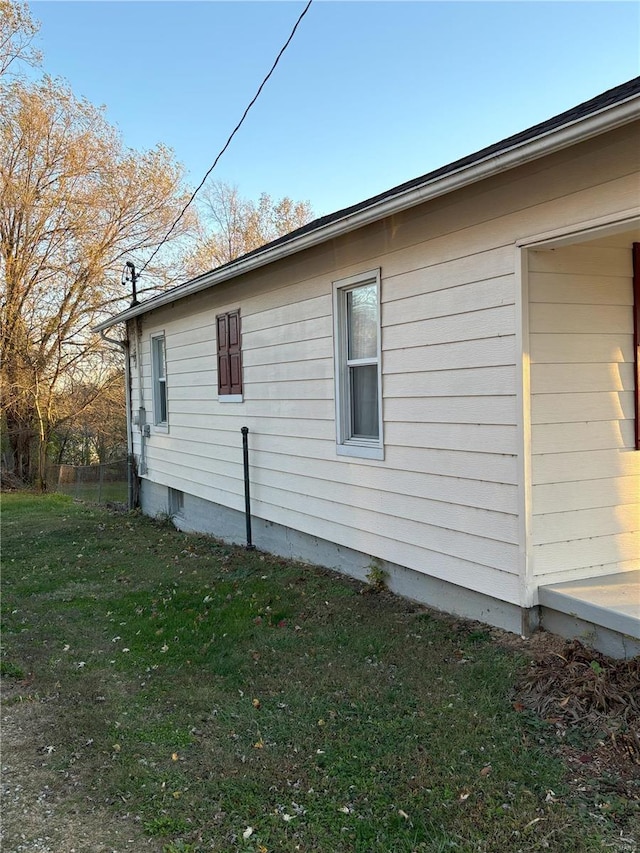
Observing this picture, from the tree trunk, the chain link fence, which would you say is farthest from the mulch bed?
the tree trunk

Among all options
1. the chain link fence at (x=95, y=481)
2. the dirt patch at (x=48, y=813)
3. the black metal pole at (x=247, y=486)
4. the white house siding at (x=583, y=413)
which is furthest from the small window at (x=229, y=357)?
the chain link fence at (x=95, y=481)

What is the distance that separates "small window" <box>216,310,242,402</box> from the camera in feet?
A: 26.7

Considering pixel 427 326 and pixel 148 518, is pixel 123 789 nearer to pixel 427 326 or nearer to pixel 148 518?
pixel 427 326

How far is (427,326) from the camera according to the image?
4.86m

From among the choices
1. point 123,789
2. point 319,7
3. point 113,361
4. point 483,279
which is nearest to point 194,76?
point 319,7

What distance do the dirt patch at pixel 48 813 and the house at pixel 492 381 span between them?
254 centimetres

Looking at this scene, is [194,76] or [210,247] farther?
[210,247]

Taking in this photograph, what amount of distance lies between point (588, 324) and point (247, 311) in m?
4.52

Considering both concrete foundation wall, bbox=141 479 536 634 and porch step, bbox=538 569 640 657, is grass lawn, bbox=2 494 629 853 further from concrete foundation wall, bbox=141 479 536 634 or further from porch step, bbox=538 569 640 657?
porch step, bbox=538 569 640 657

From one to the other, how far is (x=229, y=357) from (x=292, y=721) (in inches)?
220

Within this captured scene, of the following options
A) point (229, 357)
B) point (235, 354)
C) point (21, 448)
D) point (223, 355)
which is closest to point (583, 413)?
point (235, 354)

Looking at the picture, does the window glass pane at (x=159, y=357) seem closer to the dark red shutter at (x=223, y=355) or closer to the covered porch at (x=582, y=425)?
the dark red shutter at (x=223, y=355)

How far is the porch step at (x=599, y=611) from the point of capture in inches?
136

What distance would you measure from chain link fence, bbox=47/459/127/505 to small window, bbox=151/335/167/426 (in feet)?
Answer: 20.0
